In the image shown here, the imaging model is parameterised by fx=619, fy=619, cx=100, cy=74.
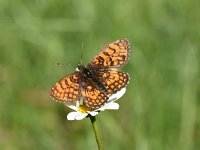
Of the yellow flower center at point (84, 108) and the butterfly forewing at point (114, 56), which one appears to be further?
the butterfly forewing at point (114, 56)

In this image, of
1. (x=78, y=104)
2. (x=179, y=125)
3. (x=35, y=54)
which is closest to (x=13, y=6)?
(x=35, y=54)

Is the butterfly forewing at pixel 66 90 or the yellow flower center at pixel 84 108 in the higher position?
the butterfly forewing at pixel 66 90

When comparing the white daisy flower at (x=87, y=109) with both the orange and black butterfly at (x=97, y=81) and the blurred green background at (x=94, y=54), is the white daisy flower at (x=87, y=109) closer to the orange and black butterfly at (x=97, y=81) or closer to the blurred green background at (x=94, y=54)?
the orange and black butterfly at (x=97, y=81)

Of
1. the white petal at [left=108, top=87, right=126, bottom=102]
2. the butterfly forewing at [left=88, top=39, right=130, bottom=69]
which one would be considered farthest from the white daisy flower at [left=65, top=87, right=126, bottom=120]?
the butterfly forewing at [left=88, top=39, right=130, bottom=69]

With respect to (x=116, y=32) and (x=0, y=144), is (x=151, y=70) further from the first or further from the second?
(x=0, y=144)

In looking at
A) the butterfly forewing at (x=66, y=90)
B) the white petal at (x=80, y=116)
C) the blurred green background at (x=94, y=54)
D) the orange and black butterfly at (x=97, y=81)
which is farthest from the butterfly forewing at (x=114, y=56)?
the blurred green background at (x=94, y=54)

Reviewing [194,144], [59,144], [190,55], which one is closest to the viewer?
[194,144]
